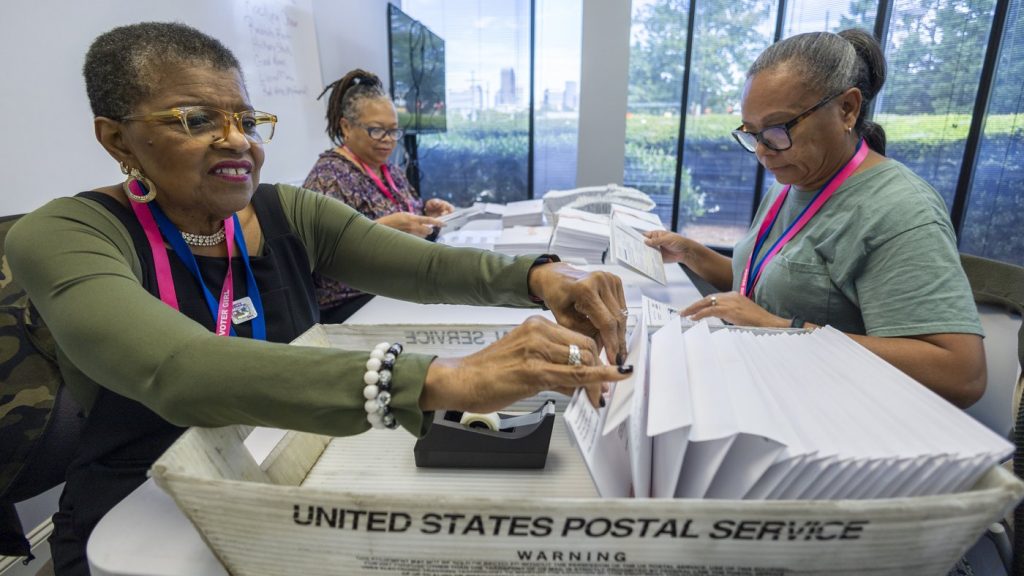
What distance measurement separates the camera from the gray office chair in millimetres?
886

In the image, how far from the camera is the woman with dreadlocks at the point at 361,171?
1924 mm

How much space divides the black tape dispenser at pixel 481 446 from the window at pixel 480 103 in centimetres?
419

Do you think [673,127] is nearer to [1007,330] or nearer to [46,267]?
[1007,330]

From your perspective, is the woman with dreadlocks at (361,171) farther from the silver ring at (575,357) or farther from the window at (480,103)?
the window at (480,103)

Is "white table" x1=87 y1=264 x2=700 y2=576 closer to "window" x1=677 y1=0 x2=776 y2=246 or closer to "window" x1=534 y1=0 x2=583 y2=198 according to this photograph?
"window" x1=534 y1=0 x2=583 y2=198

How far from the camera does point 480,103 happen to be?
466 centimetres

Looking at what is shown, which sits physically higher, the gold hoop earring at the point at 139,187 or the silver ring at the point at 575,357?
the gold hoop earring at the point at 139,187

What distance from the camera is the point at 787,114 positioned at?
3.97 feet

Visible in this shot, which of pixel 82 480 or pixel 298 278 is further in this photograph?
pixel 298 278

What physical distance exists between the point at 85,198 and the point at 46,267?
195 mm

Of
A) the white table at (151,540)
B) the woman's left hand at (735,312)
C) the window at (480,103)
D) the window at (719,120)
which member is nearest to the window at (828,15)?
the window at (719,120)

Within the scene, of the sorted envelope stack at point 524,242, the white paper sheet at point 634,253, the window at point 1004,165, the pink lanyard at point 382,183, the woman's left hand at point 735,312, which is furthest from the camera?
the window at point 1004,165

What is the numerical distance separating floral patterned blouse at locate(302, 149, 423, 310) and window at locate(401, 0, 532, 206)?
2.50 metres

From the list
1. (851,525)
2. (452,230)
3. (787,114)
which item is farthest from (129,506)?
(452,230)
